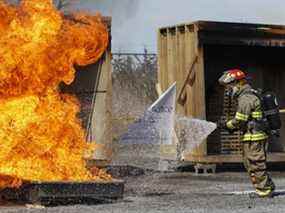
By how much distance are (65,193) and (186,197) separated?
2.14 metres

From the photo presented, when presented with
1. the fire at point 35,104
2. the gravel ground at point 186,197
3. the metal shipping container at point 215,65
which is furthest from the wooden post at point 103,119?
the metal shipping container at point 215,65

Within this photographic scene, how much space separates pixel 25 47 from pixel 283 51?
9214 millimetres

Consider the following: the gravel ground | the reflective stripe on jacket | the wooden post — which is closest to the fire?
the gravel ground

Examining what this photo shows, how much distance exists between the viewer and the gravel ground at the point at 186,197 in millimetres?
9500

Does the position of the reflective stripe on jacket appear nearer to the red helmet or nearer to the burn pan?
the red helmet

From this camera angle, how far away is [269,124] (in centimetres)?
1120

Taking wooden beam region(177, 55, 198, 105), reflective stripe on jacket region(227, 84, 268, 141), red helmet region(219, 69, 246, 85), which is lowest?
reflective stripe on jacket region(227, 84, 268, 141)

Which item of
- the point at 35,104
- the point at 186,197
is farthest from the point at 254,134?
the point at 35,104

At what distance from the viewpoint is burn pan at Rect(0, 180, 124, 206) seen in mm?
9672

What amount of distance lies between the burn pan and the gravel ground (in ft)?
0.51

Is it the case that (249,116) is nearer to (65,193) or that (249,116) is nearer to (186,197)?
(186,197)

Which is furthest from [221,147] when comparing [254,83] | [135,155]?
[135,155]

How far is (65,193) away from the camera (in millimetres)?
9734

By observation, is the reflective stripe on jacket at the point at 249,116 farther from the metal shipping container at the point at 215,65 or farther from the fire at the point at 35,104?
the metal shipping container at the point at 215,65
